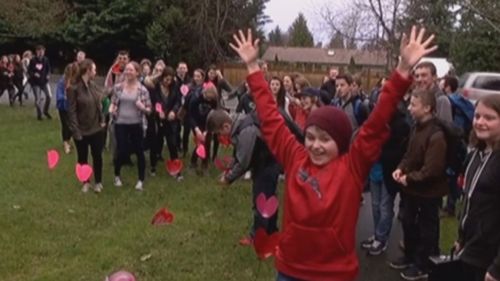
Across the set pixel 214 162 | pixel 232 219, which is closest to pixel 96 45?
pixel 214 162

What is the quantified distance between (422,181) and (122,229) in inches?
131

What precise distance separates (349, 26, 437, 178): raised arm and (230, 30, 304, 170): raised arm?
39 cm

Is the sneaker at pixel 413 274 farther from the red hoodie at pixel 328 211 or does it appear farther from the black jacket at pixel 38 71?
the black jacket at pixel 38 71

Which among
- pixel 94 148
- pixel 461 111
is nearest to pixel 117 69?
pixel 94 148

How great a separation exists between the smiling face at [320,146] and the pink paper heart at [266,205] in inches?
115

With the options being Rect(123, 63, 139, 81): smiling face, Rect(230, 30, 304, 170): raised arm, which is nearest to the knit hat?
Rect(230, 30, 304, 170): raised arm

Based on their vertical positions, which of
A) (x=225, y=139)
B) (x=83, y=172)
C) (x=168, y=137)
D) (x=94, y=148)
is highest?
(x=225, y=139)

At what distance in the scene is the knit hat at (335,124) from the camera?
12.0 feet

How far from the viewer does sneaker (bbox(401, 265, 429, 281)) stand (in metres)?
6.23

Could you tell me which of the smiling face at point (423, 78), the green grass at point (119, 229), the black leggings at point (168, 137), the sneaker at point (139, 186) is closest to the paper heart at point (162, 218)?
the green grass at point (119, 229)

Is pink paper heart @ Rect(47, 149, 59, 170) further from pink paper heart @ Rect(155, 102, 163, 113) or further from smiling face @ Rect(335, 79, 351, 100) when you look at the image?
smiling face @ Rect(335, 79, 351, 100)

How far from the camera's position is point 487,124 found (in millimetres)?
4012

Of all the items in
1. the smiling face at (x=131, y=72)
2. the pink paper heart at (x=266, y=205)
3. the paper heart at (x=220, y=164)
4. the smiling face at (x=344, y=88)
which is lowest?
the paper heart at (x=220, y=164)

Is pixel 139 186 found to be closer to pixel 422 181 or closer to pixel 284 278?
pixel 422 181
